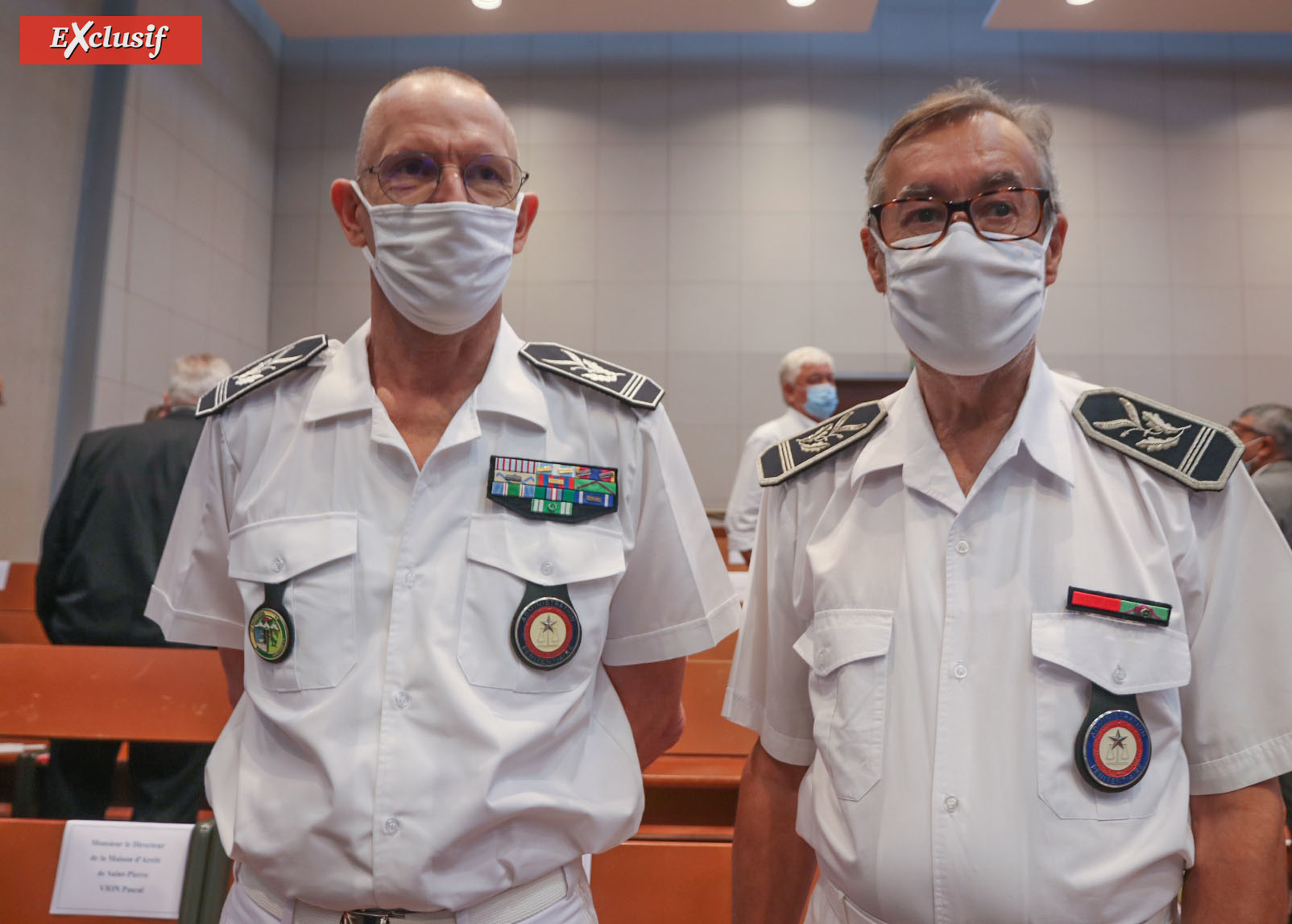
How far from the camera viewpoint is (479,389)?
4.90 ft

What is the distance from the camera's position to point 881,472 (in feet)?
4.51

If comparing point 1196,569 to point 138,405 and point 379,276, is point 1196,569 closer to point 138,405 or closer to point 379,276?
point 379,276

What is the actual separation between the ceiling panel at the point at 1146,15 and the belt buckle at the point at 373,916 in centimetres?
793

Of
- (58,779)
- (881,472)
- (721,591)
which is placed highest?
(881,472)

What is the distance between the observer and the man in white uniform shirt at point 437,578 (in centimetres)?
129

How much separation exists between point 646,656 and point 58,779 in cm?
216

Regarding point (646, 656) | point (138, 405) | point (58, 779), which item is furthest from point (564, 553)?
point (138, 405)

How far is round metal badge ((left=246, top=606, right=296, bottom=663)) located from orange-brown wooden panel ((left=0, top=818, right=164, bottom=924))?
2.75 ft

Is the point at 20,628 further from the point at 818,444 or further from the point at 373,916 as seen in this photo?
the point at 818,444

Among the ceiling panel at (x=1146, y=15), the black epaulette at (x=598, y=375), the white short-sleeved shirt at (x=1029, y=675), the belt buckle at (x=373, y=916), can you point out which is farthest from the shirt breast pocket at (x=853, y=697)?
the ceiling panel at (x=1146, y=15)

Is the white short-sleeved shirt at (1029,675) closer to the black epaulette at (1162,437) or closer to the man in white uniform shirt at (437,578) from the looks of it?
the black epaulette at (1162,437)

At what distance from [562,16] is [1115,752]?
302 inches

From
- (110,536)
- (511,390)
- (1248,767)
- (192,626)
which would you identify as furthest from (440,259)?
(110,536)

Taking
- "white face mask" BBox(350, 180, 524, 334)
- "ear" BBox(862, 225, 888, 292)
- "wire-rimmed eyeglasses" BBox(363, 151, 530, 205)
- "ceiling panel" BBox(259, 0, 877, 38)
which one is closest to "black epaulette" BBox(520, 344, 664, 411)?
"white face mask" BBox(350, 180, 524, 334)
